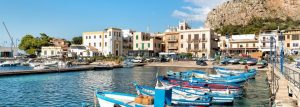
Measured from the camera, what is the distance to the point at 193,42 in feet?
307

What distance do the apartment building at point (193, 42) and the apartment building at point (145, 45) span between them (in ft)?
12.1

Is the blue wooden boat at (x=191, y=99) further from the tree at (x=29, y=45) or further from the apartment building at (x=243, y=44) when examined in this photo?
the tree at (x=29, y=45)

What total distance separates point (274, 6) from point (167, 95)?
171715 mm

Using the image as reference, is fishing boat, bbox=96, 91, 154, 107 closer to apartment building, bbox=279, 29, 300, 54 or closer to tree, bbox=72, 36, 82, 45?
apartment building, bbox=279, 29, 300, 54

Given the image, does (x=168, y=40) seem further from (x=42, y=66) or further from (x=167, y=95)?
(x=167, y=95)

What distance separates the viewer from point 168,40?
99938 mm

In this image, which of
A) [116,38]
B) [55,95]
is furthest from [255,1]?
[55,95]

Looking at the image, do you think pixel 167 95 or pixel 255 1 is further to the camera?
pixel 255 1

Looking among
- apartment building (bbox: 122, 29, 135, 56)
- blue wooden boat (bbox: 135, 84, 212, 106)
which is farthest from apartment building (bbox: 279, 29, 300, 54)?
A: blue wooden boat (bbox: 135, 84, 212, 106)

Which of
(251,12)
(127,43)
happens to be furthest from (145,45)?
(251,12)

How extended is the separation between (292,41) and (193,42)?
1096 inches

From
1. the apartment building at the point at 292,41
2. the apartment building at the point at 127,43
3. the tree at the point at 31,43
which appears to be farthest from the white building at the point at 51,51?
the apartment building at the point at 292,41

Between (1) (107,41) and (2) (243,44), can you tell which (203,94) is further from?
(1) (107,41)

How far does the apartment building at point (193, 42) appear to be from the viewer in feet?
301
